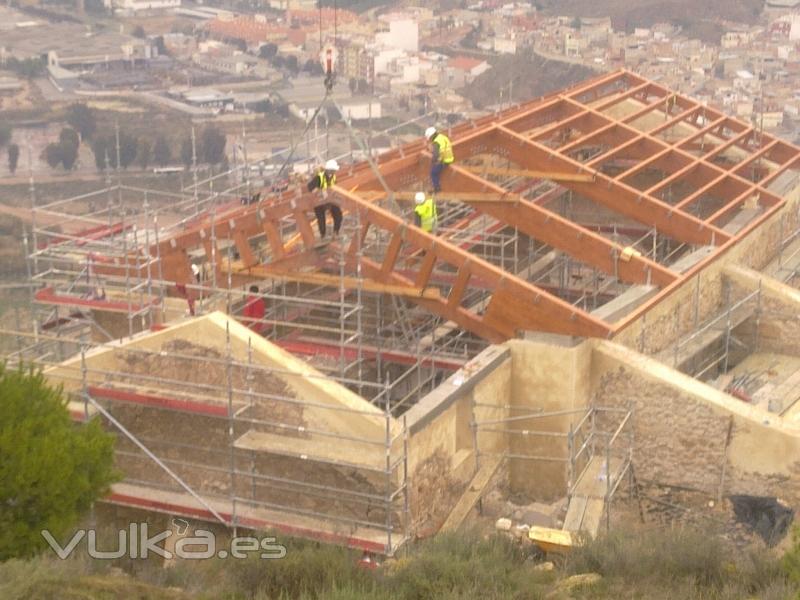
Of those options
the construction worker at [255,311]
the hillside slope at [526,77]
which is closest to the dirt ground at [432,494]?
the construction worker at [255,311]

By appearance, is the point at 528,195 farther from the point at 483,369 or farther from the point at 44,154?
the point at 44,154

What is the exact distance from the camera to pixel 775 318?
16.6 meters

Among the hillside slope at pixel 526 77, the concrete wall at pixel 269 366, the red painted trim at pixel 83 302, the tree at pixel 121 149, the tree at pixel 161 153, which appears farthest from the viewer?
the hillside slope at pixel 526 77

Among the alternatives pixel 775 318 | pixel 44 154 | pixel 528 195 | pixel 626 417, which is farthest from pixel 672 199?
pixel 44 154

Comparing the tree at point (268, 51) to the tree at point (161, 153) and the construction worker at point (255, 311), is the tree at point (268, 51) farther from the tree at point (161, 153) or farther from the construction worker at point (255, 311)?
the construction worker at point (255, 311)

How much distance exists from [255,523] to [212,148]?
46366 mm

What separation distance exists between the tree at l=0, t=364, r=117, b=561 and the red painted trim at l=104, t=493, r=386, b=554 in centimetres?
156

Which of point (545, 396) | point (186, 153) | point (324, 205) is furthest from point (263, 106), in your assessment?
point (545, 396)

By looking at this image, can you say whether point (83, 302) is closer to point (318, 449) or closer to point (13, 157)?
point (318, 449)

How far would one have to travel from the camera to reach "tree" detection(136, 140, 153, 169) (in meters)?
57.5

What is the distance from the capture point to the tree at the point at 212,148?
2239 inches

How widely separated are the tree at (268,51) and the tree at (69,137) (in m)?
17.9

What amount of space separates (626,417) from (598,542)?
2650 mm

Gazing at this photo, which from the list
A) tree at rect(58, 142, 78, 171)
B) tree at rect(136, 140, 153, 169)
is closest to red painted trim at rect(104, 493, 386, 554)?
tree at rect(136, 140, 153, 169)
